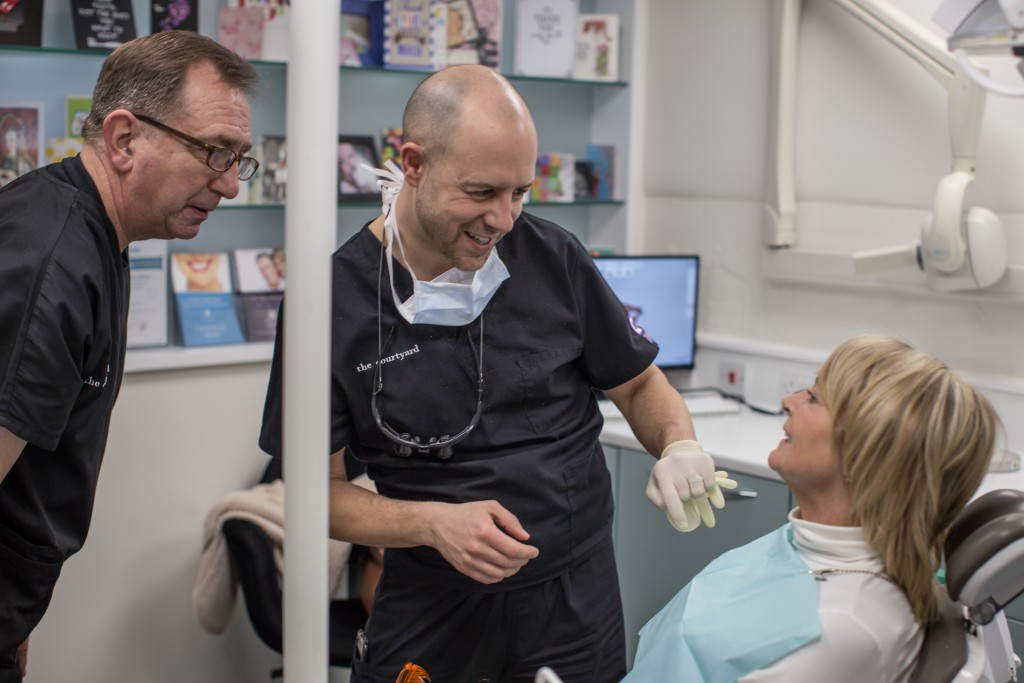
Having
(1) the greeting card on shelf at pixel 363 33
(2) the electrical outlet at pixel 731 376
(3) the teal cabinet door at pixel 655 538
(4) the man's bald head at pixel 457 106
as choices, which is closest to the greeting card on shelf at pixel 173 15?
(1) the greeting card on shelf at pixel 363 33

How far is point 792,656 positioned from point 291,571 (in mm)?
810

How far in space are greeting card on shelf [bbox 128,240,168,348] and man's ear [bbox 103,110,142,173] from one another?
131 cm

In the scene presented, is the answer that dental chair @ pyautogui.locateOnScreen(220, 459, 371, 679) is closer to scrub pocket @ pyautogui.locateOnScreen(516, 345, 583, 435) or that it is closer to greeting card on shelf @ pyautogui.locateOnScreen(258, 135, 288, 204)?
greeting card on shelf @ pyautogui.locateOnScreen(258, 135, 288, 204)

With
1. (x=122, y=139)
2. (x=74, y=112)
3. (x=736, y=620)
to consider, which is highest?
(x=74, y=112)

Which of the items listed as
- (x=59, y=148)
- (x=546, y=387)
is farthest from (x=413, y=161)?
(x=59, y=148)

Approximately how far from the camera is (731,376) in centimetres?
345

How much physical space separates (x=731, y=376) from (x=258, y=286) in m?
1.42

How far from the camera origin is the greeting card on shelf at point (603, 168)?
12.1 feet

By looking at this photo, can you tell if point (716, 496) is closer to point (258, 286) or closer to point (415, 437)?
point (415, 437)

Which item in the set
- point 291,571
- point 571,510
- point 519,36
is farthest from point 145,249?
point 291,571

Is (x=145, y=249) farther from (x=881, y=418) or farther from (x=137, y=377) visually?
(x=881, y=418)

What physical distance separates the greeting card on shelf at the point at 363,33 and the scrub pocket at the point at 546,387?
1632 mm

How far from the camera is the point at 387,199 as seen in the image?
1.74 metres

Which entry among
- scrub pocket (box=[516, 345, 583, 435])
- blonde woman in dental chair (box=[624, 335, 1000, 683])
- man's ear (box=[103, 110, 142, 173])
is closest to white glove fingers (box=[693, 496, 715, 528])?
blonde woman in dental chair (box=[624, 335, 1000, 683])
